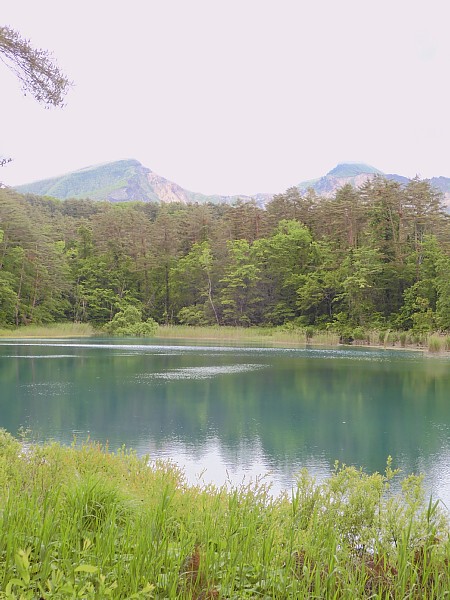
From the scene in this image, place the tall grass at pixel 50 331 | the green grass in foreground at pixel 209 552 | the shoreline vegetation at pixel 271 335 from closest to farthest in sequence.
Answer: the green grass in foreground at pixel 209 552 → the shoreline vegetation at pixel 271 335 → the tall grass at pixel 50 331

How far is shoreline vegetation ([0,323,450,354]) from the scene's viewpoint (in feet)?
107

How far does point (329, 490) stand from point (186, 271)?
149 feet

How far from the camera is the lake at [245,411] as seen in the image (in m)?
8.34

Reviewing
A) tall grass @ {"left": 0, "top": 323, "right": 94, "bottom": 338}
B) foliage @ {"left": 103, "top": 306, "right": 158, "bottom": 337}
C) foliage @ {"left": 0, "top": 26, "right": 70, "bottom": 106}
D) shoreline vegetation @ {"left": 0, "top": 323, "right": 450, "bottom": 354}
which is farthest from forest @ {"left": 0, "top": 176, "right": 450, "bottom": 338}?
foliage @ {"left": 0, "top": 26, "right": 70, "bottom": 106}

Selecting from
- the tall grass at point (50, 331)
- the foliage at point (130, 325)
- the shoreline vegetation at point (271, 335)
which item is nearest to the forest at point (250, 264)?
the foliage at point (130, 325)

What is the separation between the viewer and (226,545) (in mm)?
2822

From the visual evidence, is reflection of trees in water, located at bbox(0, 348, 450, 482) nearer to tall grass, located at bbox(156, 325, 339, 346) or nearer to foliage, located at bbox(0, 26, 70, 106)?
foliage, located at bbox(0, 26, 70, 106)

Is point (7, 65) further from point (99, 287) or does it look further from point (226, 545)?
point (99, 287)

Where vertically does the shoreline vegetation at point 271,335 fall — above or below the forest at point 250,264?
below

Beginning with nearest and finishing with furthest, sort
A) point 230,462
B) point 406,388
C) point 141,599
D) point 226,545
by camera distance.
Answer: point 141,599 → point 226,545 → point 230,462 → point 406,388

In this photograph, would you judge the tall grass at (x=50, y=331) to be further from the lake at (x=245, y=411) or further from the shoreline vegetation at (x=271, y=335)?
the lake at (x=245, y=411)

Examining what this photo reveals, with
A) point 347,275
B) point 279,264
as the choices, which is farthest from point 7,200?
point 347,275

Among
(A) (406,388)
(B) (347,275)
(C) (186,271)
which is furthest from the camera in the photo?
(C) (186,271)

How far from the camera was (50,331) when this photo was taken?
40.3 meters
